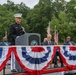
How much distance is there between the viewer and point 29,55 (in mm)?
7352

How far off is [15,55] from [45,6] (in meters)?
72.2

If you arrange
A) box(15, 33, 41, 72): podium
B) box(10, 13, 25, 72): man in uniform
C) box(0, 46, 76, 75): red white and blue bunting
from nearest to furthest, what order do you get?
box(0, 46, 76, 75): red white and blue bunting
box(15, 33, 41, 72): podium
box(10, 13, 25, 72): man in uniform

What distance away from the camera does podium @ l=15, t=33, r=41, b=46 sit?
764cm

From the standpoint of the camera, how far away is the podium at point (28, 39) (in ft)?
25.0

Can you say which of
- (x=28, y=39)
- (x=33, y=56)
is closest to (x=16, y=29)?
(x=28, y=39)

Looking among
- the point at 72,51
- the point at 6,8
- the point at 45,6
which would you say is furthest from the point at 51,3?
Result: the point at 72,51

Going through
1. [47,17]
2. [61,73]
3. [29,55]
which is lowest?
[61,73]

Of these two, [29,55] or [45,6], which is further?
[45,6]

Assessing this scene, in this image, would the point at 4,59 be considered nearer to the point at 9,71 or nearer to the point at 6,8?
the point at 9,71

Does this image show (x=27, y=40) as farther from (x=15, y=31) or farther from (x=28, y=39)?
(x=15, y=31)

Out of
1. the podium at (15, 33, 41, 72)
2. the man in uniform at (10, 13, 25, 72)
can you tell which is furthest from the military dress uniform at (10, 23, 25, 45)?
the podium at (15, 33, 41, 72)

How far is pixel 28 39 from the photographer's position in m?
7.69

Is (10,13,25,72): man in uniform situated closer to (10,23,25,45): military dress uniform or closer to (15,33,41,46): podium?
(10,23,25,45): military dress uniform

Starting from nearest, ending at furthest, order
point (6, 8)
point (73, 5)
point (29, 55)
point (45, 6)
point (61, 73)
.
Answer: point (29, 55), point (61, 73), point (73, 5), point (45, 6), point (6, 8)
